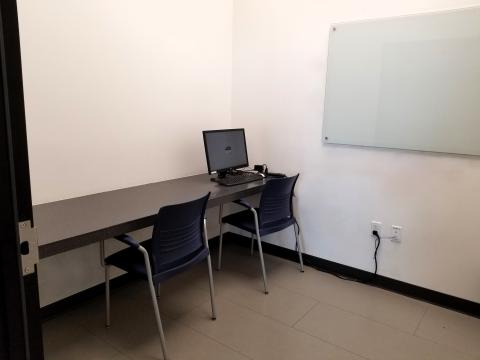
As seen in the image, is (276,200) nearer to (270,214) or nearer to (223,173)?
(270,214)

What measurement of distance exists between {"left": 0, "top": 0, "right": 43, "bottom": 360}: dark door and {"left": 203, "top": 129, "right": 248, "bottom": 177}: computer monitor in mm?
2150

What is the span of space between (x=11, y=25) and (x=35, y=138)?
1627 mm

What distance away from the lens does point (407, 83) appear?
2662 millimetres

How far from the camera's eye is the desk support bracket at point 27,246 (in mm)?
848

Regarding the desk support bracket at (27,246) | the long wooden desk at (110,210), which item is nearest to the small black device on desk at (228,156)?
the long wooden desk at (110,210)

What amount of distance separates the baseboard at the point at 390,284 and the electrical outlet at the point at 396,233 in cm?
33

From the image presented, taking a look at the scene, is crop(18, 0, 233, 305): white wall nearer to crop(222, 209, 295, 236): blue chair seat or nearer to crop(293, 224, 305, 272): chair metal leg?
crop(222, 209, 295, 236): blue chair seat

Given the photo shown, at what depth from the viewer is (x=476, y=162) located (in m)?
2.48

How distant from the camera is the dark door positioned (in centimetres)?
78

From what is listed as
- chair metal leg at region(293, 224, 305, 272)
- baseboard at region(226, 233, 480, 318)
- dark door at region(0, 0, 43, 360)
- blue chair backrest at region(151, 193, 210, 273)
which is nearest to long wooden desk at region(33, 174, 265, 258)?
blue chair backrest at region(151, 193, 210, 273)

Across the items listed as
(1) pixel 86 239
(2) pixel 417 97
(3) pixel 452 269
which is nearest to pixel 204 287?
(1) pixel 86 239

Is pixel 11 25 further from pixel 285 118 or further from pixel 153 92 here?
pixel 285 118

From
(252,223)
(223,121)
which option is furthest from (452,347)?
(223,121)

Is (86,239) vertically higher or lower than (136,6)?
lower
